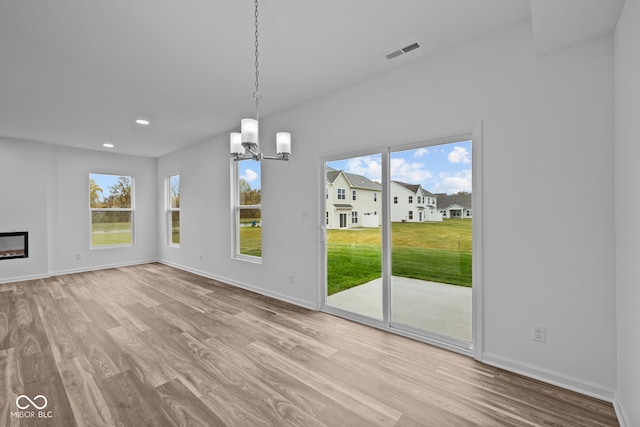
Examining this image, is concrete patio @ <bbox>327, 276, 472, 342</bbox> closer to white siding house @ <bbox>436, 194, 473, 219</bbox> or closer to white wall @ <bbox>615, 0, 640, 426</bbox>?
white siding house @ <bbox>436, 194, 473, 219</bbox>

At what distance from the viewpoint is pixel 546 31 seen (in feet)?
5.91

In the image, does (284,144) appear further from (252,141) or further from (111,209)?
(111,209)

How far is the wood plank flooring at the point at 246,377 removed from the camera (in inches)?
67.4

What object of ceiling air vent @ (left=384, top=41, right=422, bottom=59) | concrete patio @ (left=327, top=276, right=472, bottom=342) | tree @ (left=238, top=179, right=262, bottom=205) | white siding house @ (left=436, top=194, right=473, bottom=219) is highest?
ceiling air vent @ (left=384, top=41, right=422, bottom=59)

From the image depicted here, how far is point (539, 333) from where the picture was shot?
2.06 metres

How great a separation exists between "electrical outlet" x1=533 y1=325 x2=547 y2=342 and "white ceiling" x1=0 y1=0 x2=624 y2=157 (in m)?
2.03

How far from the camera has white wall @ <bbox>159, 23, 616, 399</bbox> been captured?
1.85 meters

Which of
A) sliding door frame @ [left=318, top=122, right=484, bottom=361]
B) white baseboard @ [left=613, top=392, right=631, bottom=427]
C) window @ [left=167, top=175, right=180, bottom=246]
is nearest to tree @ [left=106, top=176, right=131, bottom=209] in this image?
window @ [left=167, top=175, right=180, bottom=246]

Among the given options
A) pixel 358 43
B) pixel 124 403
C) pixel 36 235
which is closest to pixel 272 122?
pixel 358 43

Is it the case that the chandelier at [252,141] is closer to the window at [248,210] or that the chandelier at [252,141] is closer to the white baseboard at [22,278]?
the window at [248,210]

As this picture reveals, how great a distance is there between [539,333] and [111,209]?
25.9 ft

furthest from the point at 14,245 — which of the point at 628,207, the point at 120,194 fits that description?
the point at 628,207

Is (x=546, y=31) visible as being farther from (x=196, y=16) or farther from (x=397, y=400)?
(x=397, y=400)

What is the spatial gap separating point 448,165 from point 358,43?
136 centimetres
